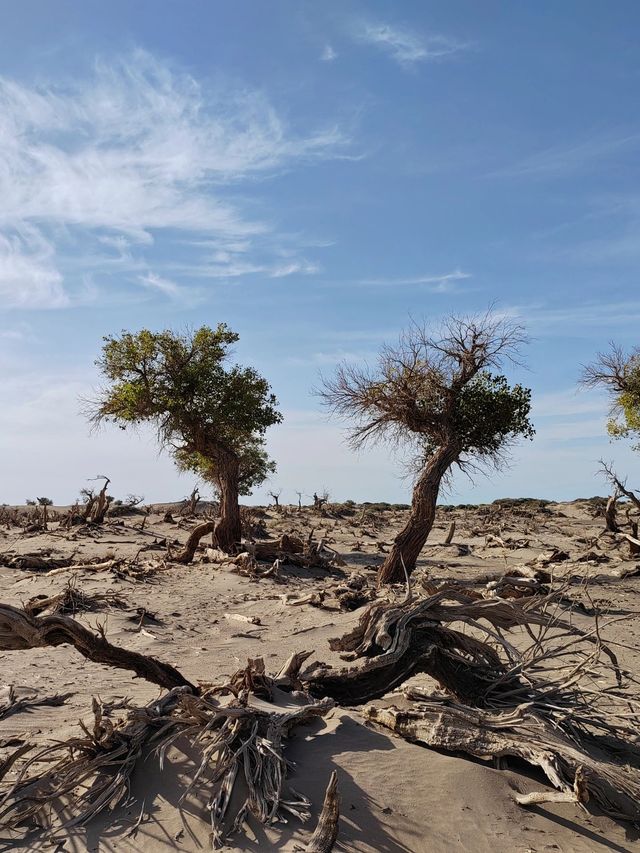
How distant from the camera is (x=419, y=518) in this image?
52.1 feet

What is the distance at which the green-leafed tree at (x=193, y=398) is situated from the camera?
2145 cm

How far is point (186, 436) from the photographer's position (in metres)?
22.3

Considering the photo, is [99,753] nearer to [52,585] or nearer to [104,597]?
[104,597]

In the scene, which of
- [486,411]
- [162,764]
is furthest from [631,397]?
[162,764]

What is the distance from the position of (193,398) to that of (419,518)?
8855 millimetres

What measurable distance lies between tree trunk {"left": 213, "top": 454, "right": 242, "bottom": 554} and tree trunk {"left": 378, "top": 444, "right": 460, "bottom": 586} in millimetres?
6607

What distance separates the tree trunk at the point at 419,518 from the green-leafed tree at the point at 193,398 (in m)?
6.74

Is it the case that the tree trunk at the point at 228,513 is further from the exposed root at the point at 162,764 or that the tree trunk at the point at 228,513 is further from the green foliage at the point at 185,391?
the exposed root at the point at 162,764

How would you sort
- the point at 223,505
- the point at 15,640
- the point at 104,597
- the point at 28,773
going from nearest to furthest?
the point at 28,773
the point at 15,640
the point at 104,597
the point at 223,505

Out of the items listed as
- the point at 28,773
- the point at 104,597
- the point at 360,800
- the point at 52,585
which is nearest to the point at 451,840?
the point at 360,800

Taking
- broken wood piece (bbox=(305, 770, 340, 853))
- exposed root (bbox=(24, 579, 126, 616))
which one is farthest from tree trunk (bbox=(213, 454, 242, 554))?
broken wood piece (bbox=(305, 770, 340, 853))

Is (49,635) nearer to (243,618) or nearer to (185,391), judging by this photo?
(243,618)

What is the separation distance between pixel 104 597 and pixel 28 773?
6686 millimetres

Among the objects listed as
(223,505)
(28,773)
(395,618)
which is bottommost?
(28,773)
